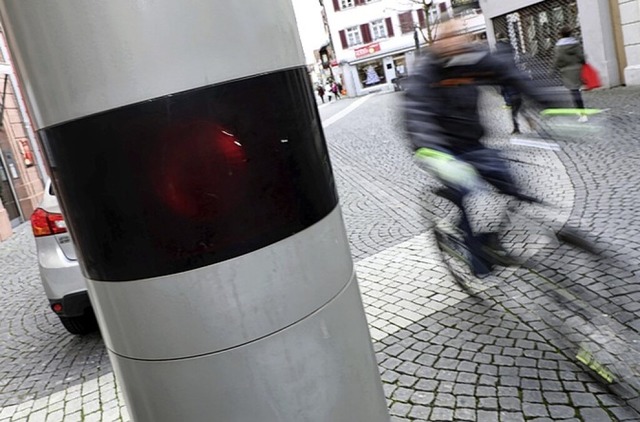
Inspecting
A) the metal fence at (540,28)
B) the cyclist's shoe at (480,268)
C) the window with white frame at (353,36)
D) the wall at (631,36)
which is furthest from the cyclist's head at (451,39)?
the window with white frame at (353,36)

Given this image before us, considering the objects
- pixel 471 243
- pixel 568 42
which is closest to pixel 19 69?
pixel 471 243

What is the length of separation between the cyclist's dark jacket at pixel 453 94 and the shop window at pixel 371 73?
49636mm

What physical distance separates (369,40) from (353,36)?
1551 mm

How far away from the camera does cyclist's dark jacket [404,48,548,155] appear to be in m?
3.64

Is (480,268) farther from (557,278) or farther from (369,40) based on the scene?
(369,40)

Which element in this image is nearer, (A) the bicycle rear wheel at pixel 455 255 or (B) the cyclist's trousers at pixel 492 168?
(B) the cyclist's trousers at pixel 492 168

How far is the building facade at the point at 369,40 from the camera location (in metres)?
50.2

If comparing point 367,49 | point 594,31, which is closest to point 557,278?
point 594,31

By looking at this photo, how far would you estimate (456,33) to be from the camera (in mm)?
3877

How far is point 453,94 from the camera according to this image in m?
3.86

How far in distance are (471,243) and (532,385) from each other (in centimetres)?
149

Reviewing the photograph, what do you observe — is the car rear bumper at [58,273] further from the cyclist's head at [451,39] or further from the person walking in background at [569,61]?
the person walking in background at [569,61]

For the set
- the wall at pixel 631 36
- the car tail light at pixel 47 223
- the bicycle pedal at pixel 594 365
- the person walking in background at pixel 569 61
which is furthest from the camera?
the wall at pixel 631 36

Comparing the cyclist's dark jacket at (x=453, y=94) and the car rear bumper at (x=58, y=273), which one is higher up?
the cyclist's dark jacket at (x=453, y=94)
